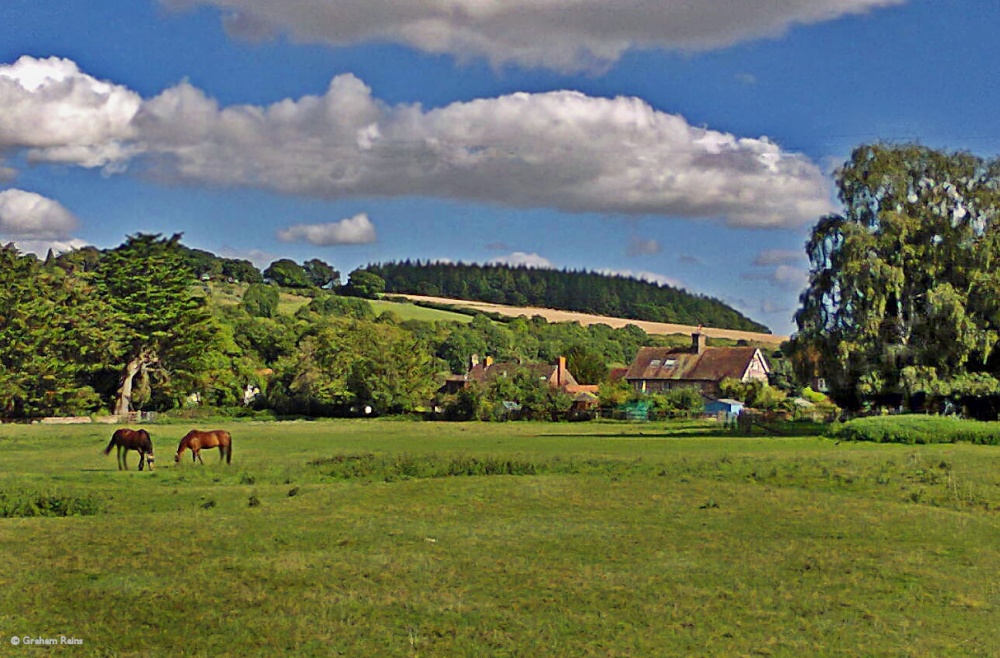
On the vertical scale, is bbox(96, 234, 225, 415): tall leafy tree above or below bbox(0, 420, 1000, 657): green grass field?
above

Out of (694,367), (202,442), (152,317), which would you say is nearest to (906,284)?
(202,442)

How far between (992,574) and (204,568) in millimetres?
11924

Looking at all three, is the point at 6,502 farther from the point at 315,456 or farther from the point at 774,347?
the point at 774,347

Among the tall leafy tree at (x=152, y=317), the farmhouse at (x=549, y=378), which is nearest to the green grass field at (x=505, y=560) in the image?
the tall leafy tree at (x=152, y=317)

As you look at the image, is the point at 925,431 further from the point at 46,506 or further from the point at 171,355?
the point at 171,355

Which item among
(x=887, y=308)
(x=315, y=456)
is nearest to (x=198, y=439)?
(x=315, y=456)

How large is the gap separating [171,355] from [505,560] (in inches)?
2855

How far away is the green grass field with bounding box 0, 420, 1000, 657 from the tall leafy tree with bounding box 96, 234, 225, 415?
5037 centimetres

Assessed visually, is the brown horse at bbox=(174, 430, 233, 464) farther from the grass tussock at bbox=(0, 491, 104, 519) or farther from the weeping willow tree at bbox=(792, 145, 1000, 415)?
the weeping willow tree at bbox=(792, 145, 1000, 415)

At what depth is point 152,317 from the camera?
81.1 metres

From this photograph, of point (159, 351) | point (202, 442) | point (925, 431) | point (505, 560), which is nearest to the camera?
point (505, 560)

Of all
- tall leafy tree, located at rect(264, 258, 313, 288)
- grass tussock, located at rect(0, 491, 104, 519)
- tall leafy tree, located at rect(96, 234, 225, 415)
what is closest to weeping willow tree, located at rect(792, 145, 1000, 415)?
grass tussock, located at rect(0, 491, 104, 519)

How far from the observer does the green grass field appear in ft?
39.4

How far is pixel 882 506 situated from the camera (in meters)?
24.4
